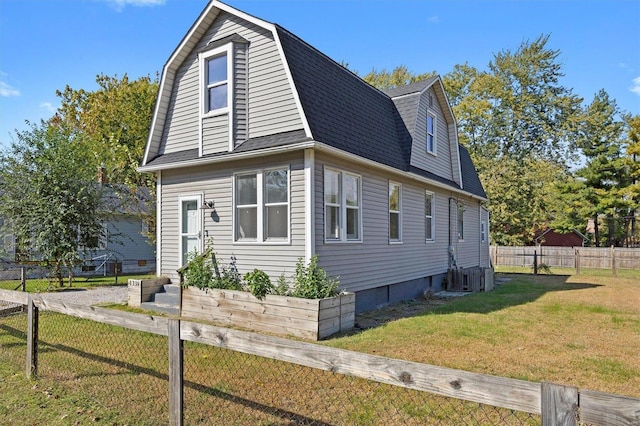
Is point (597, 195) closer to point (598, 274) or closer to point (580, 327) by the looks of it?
point (598, 274)

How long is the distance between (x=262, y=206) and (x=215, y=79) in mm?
3459

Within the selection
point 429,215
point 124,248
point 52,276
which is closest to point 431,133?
point 429,215

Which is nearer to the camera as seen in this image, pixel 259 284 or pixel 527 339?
pixel 527 339

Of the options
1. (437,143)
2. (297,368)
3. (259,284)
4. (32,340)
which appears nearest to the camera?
(32,340)

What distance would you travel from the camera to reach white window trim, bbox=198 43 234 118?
945 centimetres

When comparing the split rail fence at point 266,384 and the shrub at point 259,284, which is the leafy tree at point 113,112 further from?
the split rail fence at point 266,384

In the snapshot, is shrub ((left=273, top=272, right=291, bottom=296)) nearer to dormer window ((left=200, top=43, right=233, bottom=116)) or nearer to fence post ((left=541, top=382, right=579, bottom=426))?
dormer window ((left=200, top=43, right=233, bottom=116))

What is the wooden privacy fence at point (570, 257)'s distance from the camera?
22.4m

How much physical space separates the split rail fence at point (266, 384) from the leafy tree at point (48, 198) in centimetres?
738

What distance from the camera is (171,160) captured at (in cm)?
1059

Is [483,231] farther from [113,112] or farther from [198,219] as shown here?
[113,112]

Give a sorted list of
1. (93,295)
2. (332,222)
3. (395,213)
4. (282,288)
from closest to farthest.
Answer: (282,288) < (332,222) < (395,213) < (93,295)

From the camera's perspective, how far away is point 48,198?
13242 mm

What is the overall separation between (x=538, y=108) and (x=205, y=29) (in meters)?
38.3
